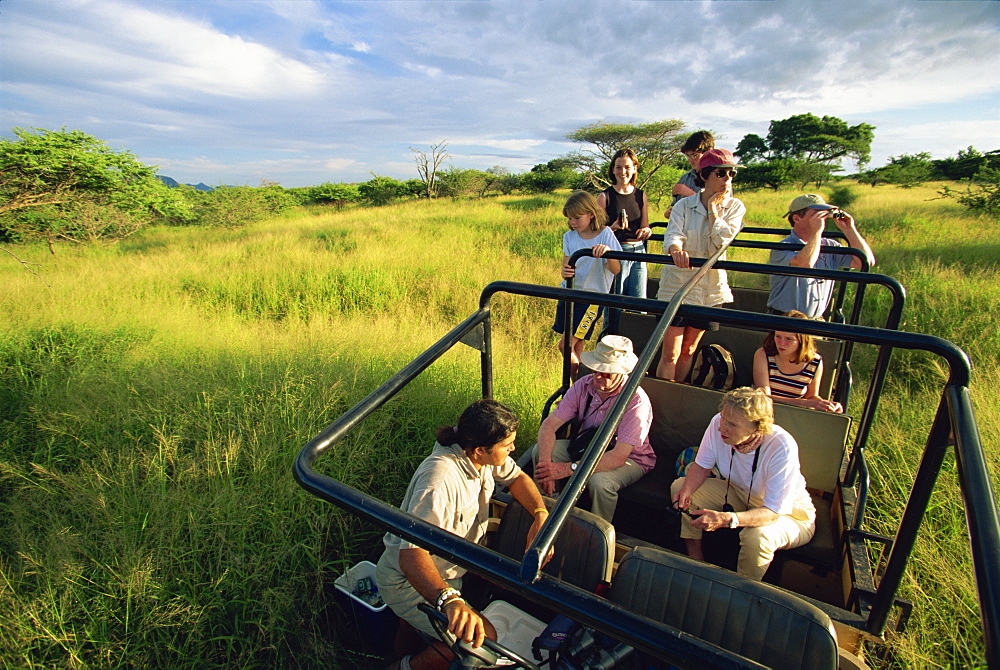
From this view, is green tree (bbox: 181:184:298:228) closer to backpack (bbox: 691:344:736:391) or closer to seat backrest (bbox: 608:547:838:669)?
backpack (bbox: 691:344:736:391)

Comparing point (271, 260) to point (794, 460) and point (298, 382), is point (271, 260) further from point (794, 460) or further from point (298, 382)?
point (794, 460)

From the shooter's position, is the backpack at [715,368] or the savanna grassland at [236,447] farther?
the backpack at [715,368]

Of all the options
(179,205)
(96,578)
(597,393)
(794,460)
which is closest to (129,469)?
(96,578)

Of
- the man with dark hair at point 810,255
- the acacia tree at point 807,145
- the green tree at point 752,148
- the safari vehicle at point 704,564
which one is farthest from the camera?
the green tree at point 752,148

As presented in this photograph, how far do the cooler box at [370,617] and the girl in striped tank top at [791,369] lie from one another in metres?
2.16

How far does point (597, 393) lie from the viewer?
2625 millimetres

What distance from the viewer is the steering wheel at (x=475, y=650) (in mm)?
1441

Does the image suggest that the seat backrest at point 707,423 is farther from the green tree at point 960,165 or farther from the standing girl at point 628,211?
the green tree at point 960,165

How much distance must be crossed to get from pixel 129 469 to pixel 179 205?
43.3 feet

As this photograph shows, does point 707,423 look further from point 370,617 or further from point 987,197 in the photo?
point 987,197

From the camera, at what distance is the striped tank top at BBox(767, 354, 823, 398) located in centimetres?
272

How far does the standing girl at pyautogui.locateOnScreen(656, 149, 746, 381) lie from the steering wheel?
7.04ft

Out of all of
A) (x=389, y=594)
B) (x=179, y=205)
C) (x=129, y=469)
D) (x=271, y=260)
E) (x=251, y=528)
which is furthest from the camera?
(x=179, y=205)

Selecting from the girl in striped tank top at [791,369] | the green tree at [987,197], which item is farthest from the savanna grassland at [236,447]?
the green tree at [987,197]
